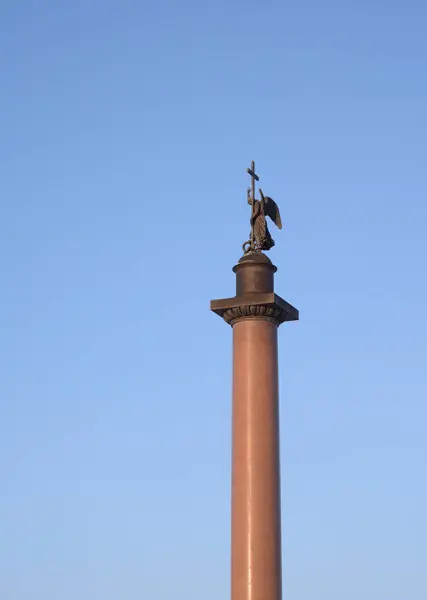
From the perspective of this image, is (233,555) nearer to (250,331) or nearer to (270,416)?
(270,416)

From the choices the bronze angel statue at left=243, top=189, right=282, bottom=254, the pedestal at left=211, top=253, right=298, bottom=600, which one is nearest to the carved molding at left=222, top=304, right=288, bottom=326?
the pedestal at left=211, top=253, right=298, bottom=600

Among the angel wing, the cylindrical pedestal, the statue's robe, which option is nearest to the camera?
the cylindrical pedestal

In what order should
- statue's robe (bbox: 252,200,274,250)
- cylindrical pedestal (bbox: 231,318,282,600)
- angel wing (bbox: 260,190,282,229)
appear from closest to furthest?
cylindrical pedestal (bbox: 231,318,282,600) → statue's robe (bbox: 252,200,274,250) → angel wing (bbox: 260,190,282,229)

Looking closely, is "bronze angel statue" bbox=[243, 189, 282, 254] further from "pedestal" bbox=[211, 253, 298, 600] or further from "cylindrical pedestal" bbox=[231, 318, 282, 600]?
"cylindrical pedestal" bbox=[231, 318, 282, 600]

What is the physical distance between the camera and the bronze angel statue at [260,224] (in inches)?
944

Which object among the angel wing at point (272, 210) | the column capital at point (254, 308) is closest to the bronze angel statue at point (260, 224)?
the angel wing at point (272, 210)

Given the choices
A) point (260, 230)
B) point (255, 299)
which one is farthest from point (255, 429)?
point (260, 230)

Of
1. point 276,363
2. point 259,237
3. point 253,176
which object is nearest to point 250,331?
point 276,363

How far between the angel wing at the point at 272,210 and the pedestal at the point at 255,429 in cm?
146

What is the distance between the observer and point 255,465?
21.6 meters

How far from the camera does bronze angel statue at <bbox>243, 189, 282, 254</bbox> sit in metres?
24.0

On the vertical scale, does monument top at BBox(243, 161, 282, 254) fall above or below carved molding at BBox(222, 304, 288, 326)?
above

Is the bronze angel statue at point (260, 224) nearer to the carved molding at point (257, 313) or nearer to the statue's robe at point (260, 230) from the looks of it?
the statue's robe at point (260, 230)

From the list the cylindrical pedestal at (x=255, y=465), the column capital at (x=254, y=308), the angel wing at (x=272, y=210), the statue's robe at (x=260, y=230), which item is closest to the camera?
the cylindrical pedestal at (x=255, y=465)
